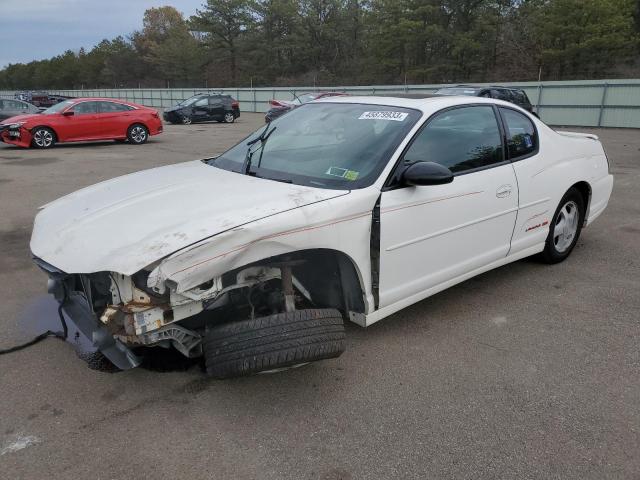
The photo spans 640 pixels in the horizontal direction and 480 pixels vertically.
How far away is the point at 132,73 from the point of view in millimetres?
85000

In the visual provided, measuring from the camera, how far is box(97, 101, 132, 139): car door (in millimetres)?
15891

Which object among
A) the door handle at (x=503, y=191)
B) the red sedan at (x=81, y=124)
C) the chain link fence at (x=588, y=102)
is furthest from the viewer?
the chain link fence at (x=588, y=102)

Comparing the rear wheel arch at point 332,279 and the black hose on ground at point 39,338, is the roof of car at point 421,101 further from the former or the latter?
the black hose on ground at point 39,338

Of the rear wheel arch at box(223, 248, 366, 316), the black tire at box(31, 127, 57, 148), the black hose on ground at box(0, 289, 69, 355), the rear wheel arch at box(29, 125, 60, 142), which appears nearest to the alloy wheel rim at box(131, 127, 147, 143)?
the rear wheel arch at box(29, 125, 60, 142)

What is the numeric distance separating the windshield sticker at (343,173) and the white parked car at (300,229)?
11 millimetres

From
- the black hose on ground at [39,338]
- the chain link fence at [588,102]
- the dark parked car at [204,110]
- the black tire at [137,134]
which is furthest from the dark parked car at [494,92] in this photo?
the dark parked car at [204,110]

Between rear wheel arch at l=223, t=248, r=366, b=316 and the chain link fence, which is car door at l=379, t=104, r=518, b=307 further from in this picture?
the chain link fence

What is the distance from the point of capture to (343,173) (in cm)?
322

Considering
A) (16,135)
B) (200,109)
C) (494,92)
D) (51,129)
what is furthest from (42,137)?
(494,92)

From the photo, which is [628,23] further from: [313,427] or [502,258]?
[313,427]

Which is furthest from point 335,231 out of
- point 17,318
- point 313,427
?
point 17,318

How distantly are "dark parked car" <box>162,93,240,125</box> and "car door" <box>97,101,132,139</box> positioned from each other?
31.4 feet

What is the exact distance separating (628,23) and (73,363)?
38385mm

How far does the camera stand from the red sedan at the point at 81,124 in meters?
14.9
